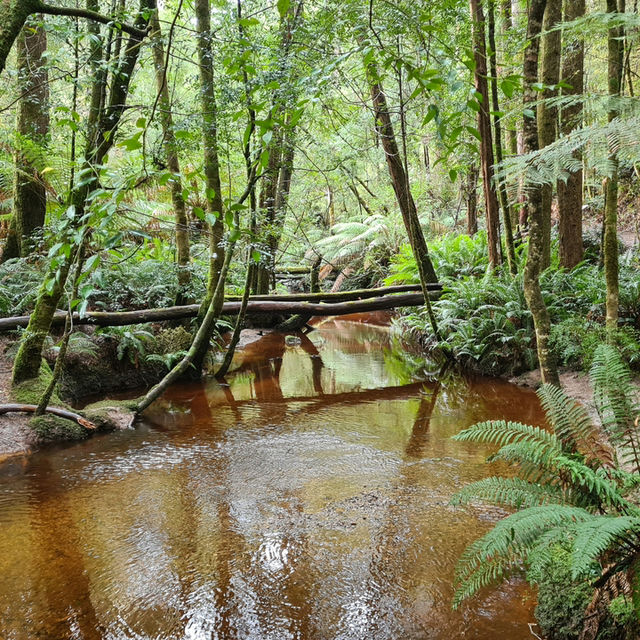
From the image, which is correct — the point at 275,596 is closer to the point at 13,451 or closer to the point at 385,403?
the point at 13,451

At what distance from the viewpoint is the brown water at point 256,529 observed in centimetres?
263

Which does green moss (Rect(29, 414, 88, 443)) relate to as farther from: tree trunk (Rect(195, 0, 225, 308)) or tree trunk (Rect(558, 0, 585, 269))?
tree trunk (Rect(558, 0, 585, 269))

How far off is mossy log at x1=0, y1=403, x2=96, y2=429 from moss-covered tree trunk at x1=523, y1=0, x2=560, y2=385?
4775mm

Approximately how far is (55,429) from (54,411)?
0.20m

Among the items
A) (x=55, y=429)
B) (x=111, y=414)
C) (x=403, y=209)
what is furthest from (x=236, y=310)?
(x=403, y=209)

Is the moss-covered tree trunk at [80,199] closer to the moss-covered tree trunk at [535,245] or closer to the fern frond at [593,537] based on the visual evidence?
the moss-covered tree trunk at [535,245]

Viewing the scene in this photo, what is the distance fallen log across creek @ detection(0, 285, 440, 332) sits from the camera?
7.17 m

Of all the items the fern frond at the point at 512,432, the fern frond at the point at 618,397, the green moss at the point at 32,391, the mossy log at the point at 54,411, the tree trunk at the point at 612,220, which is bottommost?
A: the mossy log at the point at 54,411

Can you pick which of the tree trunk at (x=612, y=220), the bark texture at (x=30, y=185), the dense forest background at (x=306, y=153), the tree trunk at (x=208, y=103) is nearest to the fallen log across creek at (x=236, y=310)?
the dense forest background at (x=306, y=153)

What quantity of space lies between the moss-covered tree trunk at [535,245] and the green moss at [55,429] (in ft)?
15.8

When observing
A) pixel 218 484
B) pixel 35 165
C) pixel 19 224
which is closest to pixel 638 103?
pixel 218 484

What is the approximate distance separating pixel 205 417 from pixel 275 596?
3.73 meters

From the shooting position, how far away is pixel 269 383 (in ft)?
26.3

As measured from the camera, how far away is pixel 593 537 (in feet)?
5.98
